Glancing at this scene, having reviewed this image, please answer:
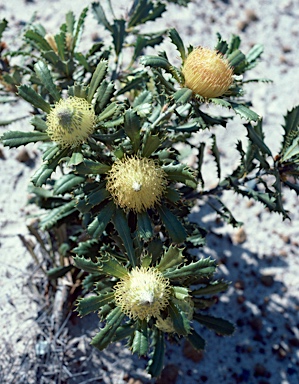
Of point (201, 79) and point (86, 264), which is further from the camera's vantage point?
point (86, 264)

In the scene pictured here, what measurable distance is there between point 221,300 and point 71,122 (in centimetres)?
165

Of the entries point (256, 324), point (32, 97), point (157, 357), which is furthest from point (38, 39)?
point (256, 324)

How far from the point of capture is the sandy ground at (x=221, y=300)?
2.54 meters

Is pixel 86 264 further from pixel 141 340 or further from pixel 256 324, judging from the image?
pixel 256 324

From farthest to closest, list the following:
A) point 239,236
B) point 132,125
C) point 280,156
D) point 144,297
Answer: point 239,236 → point 280,156 → point 132,125 → point 144,297

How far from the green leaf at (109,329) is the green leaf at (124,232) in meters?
0.19

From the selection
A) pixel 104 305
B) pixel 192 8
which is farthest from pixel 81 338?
pixel 192 8

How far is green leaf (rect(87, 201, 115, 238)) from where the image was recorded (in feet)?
5.75

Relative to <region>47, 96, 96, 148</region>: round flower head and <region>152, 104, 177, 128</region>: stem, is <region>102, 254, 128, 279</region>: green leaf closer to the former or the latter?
<region>47, 96, 96, 148</region>: round flower head

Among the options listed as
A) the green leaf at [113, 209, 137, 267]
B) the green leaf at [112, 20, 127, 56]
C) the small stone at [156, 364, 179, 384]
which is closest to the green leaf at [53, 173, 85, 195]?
the green leaf at [113, 209, 137, 267]

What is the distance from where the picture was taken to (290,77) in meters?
3.63

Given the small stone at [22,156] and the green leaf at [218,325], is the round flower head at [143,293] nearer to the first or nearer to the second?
the green leaf at [218,325]

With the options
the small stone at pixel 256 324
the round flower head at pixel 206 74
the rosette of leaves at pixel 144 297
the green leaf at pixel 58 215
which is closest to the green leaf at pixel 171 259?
the rosette of leaves at pixel 144 297

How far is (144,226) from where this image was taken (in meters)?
1.75
